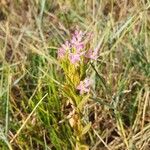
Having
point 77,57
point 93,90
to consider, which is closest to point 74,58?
point 77,57

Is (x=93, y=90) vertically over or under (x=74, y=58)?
under

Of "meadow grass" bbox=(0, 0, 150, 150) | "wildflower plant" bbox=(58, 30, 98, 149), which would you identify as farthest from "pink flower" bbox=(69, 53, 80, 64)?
"meadow grass" bbox=(0, 0, 150, 150)

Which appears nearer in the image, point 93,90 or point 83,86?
point 83,86

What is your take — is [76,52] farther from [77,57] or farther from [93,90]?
[93,90]

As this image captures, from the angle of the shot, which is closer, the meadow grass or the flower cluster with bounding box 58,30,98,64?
the flower cluster with bounding box 58,30,98,64

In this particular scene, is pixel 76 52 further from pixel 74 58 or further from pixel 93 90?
pixel 93 90

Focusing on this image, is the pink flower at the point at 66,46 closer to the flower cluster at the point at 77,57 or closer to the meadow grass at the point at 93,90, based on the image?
the flower cluster at the point at 77,57

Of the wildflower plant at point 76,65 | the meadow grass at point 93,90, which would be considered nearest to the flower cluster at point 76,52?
the wildflower plant at point 76,65

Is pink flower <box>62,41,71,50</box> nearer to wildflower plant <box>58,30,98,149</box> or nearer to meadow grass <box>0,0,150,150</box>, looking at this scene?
wildflower plant <box>58,30,98,149</box>
